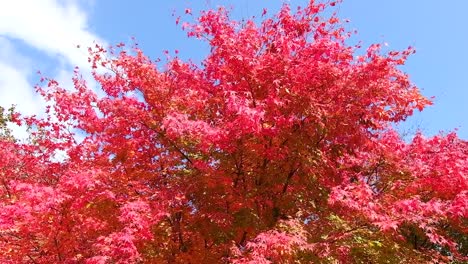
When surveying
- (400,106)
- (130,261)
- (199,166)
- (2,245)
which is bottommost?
(130,261)

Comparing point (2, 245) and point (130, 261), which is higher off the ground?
point (2, 245)

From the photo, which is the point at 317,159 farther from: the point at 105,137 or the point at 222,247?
the point at 105,137

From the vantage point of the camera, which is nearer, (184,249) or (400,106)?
(400,106)

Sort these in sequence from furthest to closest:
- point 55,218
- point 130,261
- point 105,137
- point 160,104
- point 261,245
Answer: point 105,137 → point 160,104 → point 55,218 → point 130,261 → point 261,245

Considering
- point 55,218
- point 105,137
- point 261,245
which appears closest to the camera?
A: point 261,245

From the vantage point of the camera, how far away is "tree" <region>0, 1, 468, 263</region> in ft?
29.0

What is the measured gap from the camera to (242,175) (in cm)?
977

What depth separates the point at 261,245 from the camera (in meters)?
7.96

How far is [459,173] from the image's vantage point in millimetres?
9711

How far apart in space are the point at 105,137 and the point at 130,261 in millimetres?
3541

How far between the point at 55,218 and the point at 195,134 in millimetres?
3448

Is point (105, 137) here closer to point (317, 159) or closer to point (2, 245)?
point (2, 245)

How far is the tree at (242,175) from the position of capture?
883cm

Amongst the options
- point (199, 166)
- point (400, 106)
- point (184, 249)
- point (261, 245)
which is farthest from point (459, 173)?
point (184, 249)
